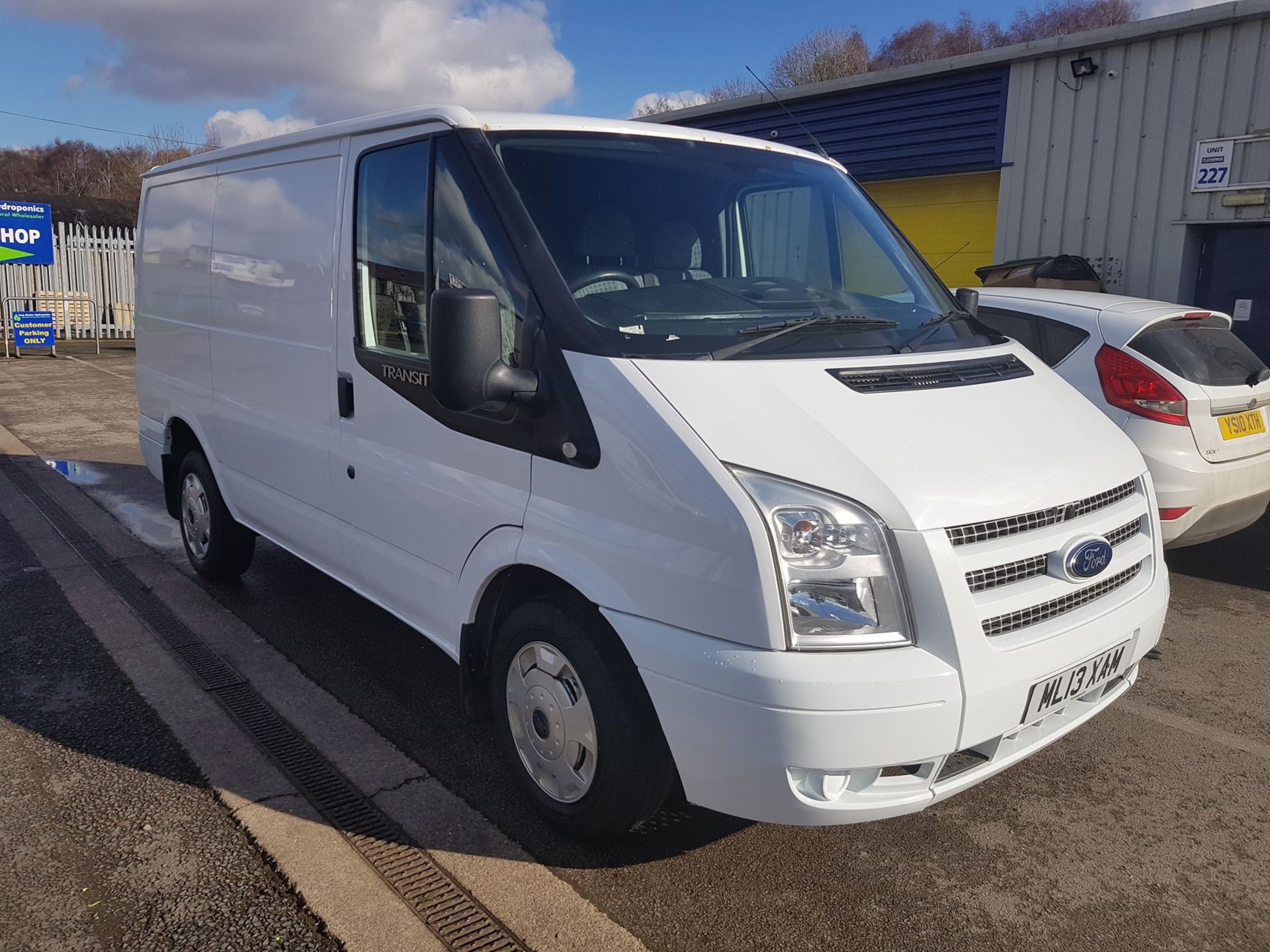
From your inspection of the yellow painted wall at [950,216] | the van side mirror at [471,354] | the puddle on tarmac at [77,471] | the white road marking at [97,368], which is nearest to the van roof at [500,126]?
the van side mirror at [471,354]

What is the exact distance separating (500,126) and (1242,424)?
4.31 m

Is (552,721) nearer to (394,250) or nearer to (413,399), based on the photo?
(413,399)

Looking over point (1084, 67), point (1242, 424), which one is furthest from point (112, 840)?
point (1084, 67)

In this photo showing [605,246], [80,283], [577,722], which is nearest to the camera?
[577,722]

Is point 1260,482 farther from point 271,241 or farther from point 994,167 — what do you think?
point 994,167

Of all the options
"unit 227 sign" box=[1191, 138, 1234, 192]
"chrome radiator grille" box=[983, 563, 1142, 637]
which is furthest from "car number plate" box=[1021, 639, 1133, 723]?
"unit 227 sign" box=[1191, 138, 1234, 192]

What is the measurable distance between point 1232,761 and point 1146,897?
1.10 m

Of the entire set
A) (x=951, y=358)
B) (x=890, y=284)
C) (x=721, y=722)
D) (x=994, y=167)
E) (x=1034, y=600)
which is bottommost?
(x=721, y=722)

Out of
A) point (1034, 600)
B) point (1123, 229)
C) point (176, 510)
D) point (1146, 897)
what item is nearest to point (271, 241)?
point (176, 510)

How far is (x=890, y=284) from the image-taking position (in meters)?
3.75

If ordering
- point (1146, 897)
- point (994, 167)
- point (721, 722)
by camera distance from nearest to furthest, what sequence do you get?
point (721, 722) < point (1146, 897) < point (994, 167)

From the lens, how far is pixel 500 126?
3303 mm

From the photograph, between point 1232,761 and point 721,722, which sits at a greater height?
point 721,722

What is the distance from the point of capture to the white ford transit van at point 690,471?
8.13ft
